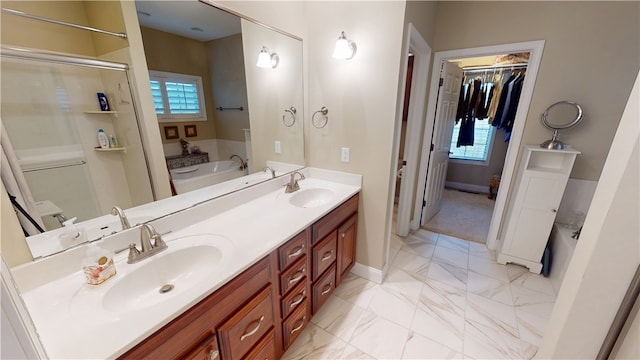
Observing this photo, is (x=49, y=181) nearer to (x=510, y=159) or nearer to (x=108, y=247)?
(x=108, y=247)

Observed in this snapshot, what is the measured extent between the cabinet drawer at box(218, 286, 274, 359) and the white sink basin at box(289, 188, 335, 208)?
80cm

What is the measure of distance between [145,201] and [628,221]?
1679 millimetres

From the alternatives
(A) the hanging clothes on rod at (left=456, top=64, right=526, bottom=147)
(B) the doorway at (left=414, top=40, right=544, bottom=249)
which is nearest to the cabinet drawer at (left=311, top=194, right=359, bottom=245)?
(B) the doorway at (left=414, top=40, right=544, bottom=249)

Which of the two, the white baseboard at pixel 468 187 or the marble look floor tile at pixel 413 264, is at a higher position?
the white baseboard at pixel 468 187

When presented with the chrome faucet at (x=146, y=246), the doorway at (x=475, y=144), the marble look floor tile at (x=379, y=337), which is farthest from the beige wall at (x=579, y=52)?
the chrome faucet at (x=146, y=246)

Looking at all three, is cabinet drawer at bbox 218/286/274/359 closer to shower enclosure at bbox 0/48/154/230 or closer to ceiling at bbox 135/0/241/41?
shower enclosure at bbox 0/48/154/230

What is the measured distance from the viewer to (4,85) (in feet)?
2.52

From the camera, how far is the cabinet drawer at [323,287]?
5.19 feet

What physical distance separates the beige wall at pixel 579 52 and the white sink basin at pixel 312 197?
197 cm

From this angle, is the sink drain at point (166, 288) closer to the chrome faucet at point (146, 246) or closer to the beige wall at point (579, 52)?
the chrome faucet at point (146, 246)

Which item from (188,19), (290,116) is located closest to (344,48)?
(290,116)

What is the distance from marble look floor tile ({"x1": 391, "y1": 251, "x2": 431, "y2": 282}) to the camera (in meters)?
2.19

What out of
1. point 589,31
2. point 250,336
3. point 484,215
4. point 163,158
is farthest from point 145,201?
point 484,215

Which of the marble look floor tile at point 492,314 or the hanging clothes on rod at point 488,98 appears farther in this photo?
Answer: the hanging clothes on rod at point 488,98
